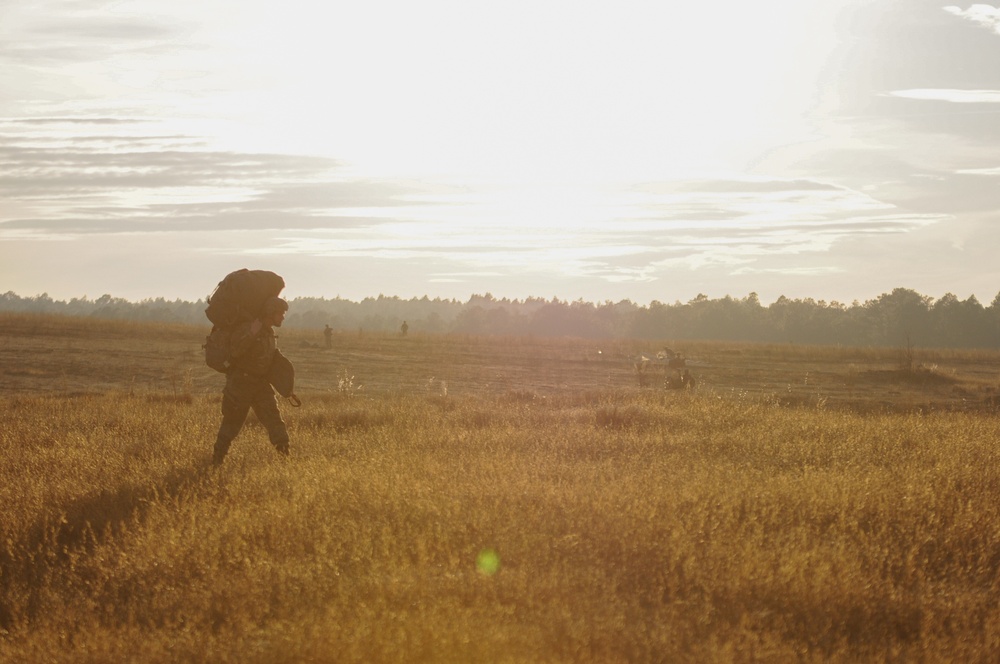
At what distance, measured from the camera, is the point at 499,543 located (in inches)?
236

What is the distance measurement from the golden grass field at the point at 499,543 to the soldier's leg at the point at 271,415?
0.17 m

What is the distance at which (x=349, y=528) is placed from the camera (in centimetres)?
630

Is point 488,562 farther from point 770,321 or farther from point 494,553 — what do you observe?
point 770,321

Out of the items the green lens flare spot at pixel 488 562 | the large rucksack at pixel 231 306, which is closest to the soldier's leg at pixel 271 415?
the large rucksack at pixel 231 306

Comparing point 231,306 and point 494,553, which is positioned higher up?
point 231,306

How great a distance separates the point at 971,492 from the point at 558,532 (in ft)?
13.2

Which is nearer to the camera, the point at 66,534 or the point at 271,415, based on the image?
the point at 66,534

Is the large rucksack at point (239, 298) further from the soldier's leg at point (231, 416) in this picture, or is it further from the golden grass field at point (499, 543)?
the golden grass field at point (499, 543)

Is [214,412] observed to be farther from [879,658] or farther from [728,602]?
[879,658]

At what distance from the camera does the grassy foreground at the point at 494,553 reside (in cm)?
455

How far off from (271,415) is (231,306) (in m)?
1.19

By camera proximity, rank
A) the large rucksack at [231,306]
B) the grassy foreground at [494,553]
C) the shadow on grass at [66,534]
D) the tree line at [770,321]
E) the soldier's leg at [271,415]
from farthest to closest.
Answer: the tree line at [770,321]
the soldier's leg at [271,415]
the large rucksack at [231,306]
the shadow on grass at [66,534]
the grassy foreground at [494,553]

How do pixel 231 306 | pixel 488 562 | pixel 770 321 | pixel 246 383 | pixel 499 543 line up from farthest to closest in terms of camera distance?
pixel 770 321 < pixel 246 383 < pixel 231 306 < pixel 499 543 < pixel 488 562

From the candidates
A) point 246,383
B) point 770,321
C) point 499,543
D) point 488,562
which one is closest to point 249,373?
point 246,383
